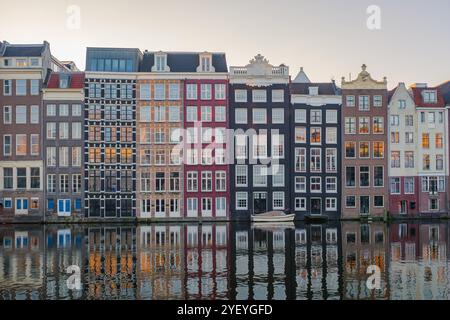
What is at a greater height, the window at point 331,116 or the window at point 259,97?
the window at point 259,97

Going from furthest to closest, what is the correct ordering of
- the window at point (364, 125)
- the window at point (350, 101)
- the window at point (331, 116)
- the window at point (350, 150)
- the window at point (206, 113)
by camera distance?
the window at point (350, 101), the window at point (364, 125), the window at point (331, 116), the window at point (350, 150), the window at point (206, 113)

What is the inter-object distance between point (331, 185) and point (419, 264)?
40.3m

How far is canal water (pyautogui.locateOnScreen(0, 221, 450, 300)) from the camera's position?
29406mm

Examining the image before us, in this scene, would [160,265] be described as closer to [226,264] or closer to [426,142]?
[226,264]

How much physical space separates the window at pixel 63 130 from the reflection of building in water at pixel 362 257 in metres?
38.2

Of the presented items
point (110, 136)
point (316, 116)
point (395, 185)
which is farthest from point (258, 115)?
point (395, 185)

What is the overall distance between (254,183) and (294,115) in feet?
36.2

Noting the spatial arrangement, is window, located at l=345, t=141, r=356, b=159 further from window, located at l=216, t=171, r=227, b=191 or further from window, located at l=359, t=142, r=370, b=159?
window, located at l=216, t=171, r=227, b=191

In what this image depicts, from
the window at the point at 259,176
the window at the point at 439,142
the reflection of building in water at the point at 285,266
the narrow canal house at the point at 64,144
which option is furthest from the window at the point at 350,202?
the narrow canal house at the point at 64,144

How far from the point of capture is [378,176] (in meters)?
78.4

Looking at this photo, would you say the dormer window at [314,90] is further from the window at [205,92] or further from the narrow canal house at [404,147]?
the window at [205,92]

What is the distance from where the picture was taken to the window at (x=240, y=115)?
77312 millimetres
